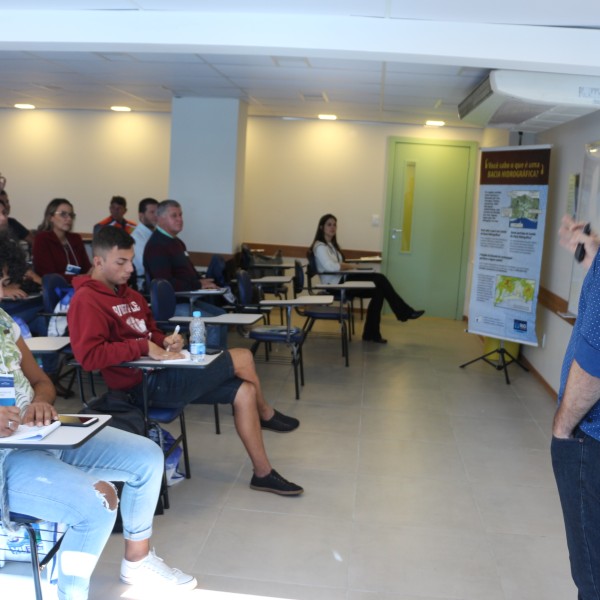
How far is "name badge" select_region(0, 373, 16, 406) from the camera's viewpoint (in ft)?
7.49

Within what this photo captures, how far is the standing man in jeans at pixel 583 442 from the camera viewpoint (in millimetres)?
1717

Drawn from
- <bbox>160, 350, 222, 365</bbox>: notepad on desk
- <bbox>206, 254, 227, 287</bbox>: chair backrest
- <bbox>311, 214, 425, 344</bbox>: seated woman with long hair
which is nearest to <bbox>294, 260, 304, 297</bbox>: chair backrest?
<bbox>311, 214, 425, 344</bbox>: seated woman with long hair

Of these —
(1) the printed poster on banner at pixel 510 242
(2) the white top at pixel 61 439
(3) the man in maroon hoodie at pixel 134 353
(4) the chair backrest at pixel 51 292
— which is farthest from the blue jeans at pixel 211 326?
(2) the white top at pixel 61 439

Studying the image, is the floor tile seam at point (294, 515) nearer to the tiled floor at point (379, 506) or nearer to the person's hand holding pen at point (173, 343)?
the tiled floor at point (379, 506)

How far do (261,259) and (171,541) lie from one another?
18.5 feet

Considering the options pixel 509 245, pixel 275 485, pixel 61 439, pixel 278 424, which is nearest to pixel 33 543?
pixel 61 439

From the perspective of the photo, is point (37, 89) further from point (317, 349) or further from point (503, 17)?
point (503, 17)

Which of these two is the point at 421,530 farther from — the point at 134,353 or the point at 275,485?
the point at 134,353

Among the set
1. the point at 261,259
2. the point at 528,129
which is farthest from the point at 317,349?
the point at 528,129

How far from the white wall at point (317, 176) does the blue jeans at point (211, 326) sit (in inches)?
151

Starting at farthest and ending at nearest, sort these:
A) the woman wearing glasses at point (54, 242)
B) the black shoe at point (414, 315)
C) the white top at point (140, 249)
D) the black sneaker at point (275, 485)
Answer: the black shoe at point (414, 315), the white top at point (140, 249), the woman wearing glasses at point (54, 242), the black sneaker at point (275, 485)

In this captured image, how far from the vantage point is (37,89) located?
7.71 meters

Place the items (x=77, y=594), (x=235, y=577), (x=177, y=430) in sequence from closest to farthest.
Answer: (x=77, y=594) → (x=235, y=577) → (x=177, y=430)

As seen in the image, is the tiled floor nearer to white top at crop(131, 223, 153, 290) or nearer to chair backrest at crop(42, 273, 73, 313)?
chair backrest at crop(42, 273, 73, 313)
